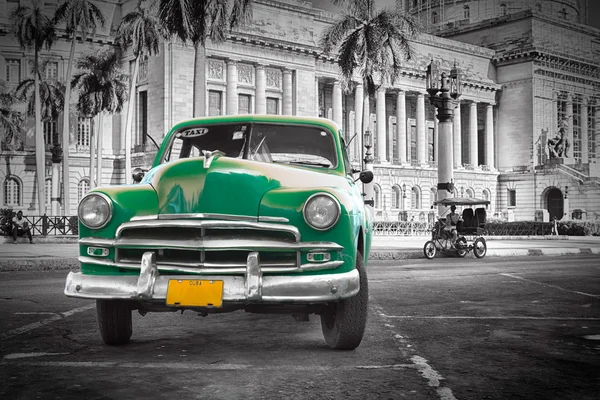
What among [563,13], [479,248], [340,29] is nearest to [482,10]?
[563,13]

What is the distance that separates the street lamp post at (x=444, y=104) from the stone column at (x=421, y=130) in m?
46.6

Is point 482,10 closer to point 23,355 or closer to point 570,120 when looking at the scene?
point 570,120

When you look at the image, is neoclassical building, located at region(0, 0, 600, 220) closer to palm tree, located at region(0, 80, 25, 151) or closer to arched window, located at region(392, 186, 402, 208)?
arched window, located at region(392, 186, 402, 208)

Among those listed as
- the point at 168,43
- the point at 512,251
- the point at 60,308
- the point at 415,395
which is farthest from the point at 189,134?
the point at 168,43

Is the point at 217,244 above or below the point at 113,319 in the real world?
above

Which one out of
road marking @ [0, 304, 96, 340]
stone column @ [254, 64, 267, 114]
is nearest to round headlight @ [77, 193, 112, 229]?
road marking @ [0, 304, 96, 340]

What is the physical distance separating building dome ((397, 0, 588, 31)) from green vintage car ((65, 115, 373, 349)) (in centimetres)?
9060

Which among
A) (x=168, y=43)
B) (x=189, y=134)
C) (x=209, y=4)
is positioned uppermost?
(x=168, y=43)

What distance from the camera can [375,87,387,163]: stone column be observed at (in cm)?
6638

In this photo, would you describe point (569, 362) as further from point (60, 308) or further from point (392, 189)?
point (392, 189)

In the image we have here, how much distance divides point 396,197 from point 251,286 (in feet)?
207

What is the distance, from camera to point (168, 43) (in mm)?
49781

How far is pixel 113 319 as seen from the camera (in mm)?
5977

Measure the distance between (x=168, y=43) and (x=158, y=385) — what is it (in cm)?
4738
